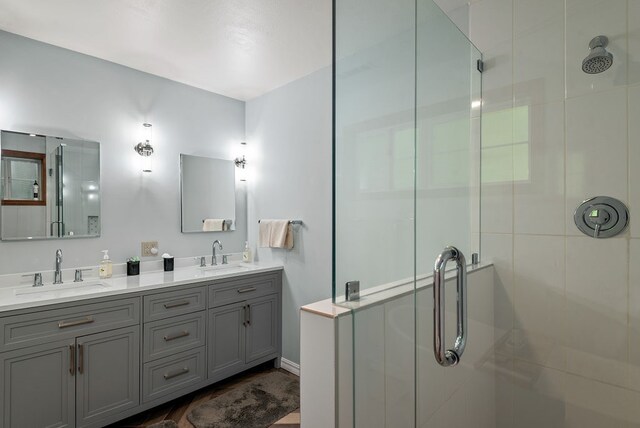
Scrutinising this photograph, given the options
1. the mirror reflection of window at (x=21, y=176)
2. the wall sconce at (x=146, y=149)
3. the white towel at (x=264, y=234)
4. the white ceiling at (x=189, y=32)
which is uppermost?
the white ceiling at (x=189, y=32)

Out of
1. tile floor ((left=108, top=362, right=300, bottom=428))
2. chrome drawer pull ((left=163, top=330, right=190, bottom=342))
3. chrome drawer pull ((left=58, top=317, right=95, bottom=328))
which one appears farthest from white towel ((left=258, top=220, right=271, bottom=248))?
chrome drawer pull ((left=58, top=317, right=95, bottom=328))

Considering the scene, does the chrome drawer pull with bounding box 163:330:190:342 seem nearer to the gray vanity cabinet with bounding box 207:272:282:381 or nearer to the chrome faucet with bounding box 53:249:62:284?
the gray vanity cabinet with bounding box 207:272:282:381

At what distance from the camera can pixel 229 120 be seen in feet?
10.6

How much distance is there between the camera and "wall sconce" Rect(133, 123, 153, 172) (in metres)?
2.58

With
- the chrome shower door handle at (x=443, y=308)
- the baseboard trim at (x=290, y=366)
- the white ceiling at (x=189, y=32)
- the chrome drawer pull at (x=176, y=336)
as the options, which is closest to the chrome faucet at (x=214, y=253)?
the chrome drawer pull at (x=176, y=336)

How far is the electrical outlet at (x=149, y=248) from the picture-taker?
8.57 feet

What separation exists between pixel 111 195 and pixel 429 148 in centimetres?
232

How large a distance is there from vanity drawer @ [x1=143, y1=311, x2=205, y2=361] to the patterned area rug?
16.8 inches

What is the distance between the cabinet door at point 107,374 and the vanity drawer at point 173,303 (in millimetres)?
130

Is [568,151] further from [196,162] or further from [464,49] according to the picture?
[196,162]

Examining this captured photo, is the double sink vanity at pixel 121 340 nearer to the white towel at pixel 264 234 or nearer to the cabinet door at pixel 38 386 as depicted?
the cabinet door at pixel 38 386

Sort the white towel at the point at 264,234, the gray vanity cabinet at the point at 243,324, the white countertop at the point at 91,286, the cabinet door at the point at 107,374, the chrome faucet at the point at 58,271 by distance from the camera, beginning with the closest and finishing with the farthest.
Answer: the white countertop at the point at 91,286 < the cabinet door at the point at 107,374 < the chrome faucet at the point at 58,271 < the gray vanity cabinet at the point at 243,324 < the white towel at the point at 264,234

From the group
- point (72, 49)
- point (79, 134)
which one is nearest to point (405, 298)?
point (79, 134)

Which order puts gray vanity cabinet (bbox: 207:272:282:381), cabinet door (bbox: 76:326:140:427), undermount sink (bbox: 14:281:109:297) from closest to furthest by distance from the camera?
cabinet door (bbox: 76:326:140:427) < undermount sink (bbox: 14:281:109:297) < gray vanity cabinet (bbox: 207:272:282:381)
